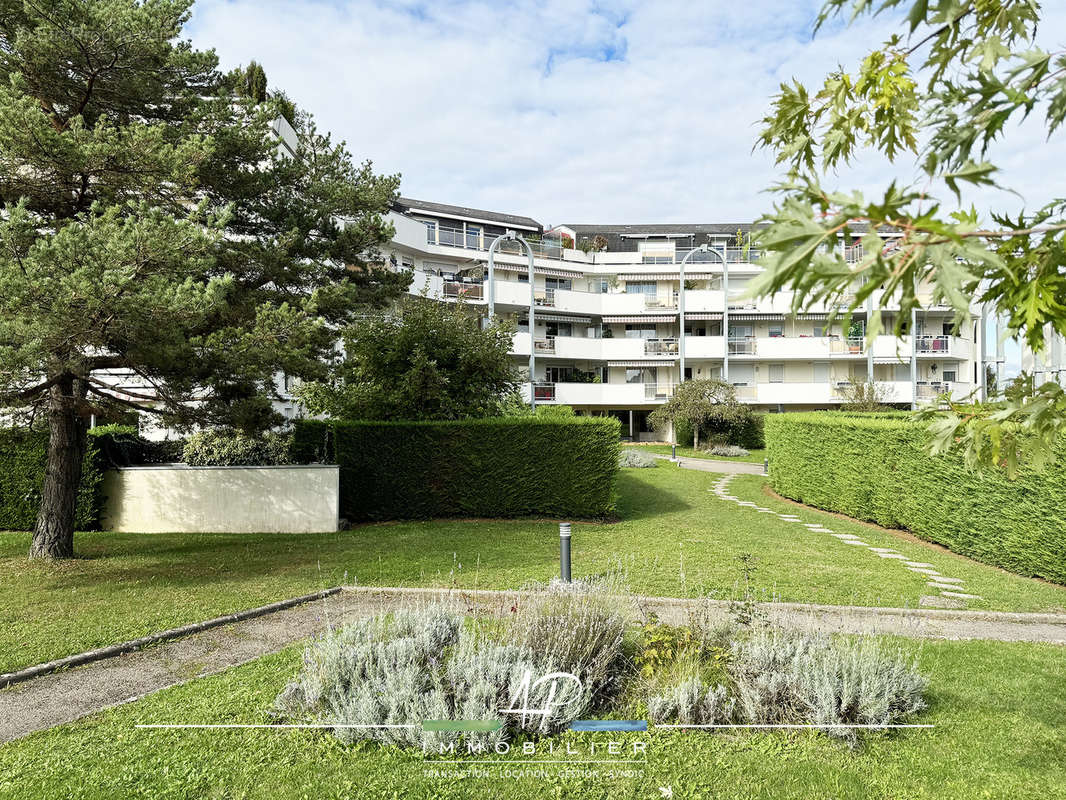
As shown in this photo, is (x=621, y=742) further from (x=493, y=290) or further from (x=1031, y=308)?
(x=493, y=290)

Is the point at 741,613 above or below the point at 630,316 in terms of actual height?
below

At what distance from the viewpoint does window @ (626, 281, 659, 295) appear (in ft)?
150

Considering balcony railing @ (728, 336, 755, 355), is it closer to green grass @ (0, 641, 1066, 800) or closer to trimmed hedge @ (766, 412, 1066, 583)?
trimmed hedge @ (766, 412, 1066, 583)

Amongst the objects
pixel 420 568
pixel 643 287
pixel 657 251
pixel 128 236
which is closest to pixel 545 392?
pixel 643 287

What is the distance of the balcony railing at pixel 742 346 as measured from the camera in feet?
139

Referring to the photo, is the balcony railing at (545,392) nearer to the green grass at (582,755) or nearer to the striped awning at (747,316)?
the striped awning at (747,316)

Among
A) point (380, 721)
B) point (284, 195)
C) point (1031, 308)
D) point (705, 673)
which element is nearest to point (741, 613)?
point (705, 673)

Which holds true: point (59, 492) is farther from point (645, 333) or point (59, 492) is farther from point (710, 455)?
point (645, 333)

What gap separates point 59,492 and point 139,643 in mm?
5576

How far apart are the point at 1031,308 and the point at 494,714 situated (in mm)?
3839

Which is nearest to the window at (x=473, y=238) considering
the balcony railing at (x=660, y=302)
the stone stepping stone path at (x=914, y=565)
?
the balcony railing at (x=660, y=302)

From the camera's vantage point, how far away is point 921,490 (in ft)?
41.0

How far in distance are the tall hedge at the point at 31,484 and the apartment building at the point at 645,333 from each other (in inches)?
1052

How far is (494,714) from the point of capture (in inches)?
171
